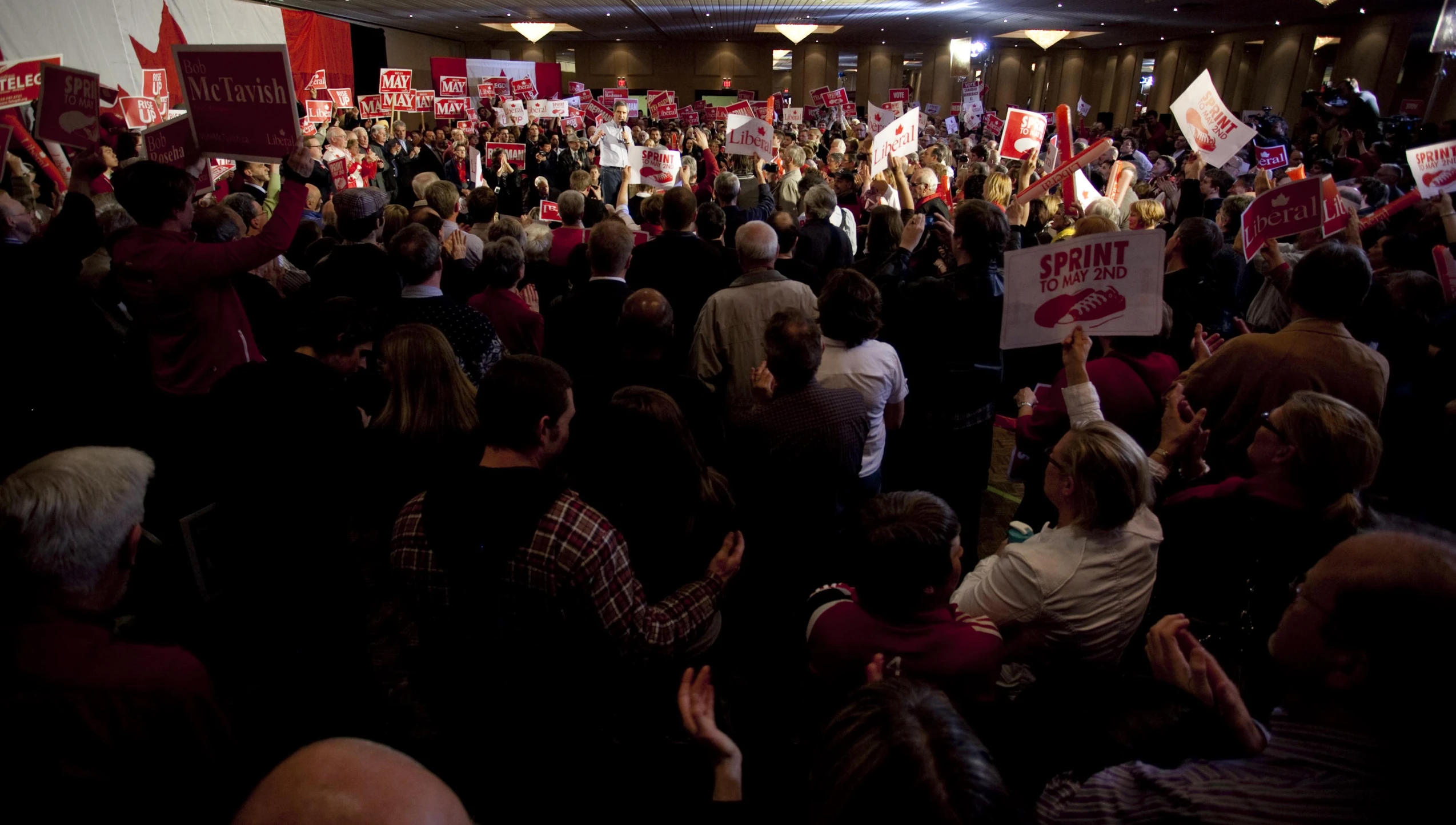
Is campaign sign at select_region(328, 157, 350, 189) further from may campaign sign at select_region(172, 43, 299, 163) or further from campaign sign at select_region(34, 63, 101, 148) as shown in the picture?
may campaign sign at select_region(172, 43, 299, 163)

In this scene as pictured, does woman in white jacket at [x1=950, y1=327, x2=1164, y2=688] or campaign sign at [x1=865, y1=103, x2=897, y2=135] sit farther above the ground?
campaign sign at [x1=865, y1=103, x2=897, y2=135]

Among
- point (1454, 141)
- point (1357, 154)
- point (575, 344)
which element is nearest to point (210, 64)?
point (575, 344)

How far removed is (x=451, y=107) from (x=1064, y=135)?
37.0 feet

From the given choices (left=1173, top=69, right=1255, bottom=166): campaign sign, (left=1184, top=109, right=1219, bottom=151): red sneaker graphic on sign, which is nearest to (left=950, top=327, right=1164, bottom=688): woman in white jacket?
(left=1173, top=69, right=1255, bottom=166): campaign sign

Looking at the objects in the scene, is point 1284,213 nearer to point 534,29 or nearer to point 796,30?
point 796,30

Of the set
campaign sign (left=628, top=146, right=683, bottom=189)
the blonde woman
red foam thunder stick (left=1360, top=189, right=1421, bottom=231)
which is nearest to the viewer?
the blonde woman

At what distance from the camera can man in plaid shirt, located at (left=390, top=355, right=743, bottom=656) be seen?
177 cm

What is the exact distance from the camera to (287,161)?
11.2 feet

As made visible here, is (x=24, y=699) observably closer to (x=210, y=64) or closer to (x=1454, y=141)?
(x=210, y=64)

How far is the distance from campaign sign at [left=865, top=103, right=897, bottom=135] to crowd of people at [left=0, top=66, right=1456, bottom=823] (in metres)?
7.75

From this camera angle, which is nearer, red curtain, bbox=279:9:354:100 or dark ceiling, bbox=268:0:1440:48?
dark ceiling, bbox=268:0:1440:48

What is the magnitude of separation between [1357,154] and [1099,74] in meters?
21.2

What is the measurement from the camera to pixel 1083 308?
9.82 ft

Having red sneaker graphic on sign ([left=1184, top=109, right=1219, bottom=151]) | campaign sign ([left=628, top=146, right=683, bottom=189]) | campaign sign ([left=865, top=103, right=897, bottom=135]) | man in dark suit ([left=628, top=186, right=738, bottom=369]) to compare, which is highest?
campaign sign ([left=865, top=103, right=897, bottom=135])
